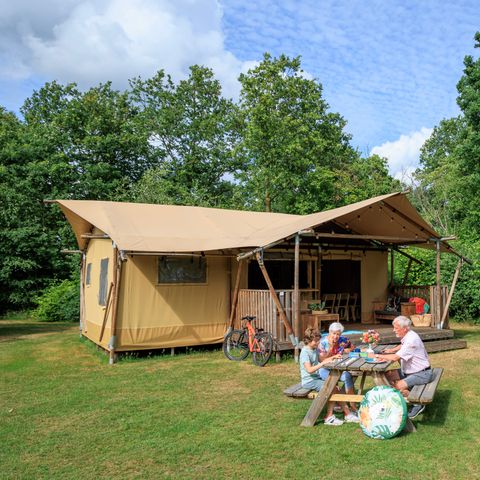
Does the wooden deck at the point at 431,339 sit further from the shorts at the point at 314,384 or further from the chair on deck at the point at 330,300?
the shorts at the point at 314,384

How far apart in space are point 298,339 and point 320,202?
682 inches

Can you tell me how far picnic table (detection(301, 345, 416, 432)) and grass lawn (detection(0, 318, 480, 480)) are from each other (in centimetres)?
15

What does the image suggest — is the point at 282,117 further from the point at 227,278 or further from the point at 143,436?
the point at 143,436

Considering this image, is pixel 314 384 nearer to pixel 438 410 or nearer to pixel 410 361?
pixel 410 361

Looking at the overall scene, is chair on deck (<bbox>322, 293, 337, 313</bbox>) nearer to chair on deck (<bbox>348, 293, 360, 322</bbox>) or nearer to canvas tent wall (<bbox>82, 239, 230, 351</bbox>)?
chair on deck (<bbox>348, 293, 360, 322</bbox>)

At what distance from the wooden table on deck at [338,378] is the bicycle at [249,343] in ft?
11.1

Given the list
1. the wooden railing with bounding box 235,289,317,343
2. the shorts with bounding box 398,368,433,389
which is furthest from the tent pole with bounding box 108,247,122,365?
the shorts with bounding box 398,368,433,389

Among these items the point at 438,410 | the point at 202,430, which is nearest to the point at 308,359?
the point at 202,430

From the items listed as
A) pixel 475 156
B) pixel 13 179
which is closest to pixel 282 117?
pixel 475 156

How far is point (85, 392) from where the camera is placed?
23.6ft

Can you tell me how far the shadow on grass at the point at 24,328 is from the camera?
13827mm

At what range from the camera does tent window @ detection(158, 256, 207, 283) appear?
10461 mm

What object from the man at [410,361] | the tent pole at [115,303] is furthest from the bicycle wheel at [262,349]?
the man at [410,361]

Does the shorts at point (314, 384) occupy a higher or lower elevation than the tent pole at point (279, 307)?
lower
